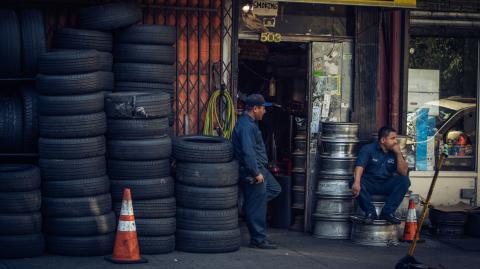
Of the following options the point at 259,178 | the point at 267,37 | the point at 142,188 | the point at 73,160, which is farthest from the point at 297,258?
the point at 267,37

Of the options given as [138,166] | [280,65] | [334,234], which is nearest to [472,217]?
[334,234]

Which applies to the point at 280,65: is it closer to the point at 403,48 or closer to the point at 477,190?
the point at 403,48

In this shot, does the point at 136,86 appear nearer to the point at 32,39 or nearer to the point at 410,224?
the point at 32,39

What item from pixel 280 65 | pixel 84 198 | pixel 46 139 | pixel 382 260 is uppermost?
pixel 280 65

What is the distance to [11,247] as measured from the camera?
991cm

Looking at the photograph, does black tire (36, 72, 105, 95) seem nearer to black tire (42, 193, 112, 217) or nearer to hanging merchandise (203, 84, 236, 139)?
black tire (42, 193, 112, 217)

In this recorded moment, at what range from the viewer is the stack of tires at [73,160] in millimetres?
10250

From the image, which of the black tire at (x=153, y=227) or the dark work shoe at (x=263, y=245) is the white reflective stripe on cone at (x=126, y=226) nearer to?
the black tire at (x=153, y=227)

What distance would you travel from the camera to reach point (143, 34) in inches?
448

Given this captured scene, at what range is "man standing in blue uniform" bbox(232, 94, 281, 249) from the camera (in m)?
11.1

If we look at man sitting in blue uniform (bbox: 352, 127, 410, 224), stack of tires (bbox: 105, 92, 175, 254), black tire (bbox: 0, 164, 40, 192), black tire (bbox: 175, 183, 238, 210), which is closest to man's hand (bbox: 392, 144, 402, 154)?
man sitting in blue uniform (bbox: 352, 127, 410, 224)

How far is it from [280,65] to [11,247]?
19.8ft

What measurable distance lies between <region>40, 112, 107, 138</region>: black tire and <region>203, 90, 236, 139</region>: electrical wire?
228 centimetres

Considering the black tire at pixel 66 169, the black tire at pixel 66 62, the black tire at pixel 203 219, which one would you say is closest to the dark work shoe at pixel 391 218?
the black tire at pixel 203 219
